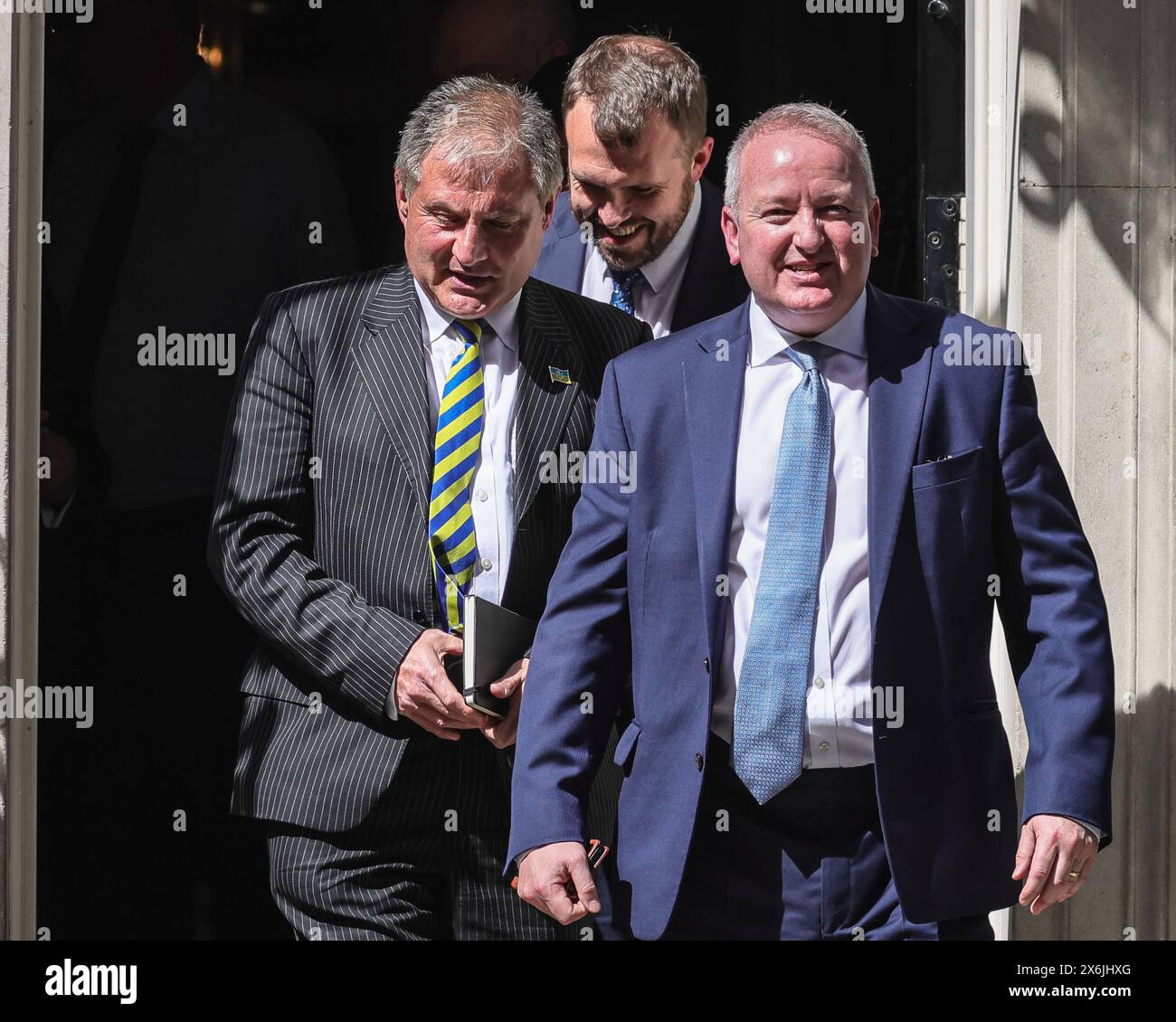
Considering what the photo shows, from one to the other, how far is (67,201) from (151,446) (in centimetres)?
76

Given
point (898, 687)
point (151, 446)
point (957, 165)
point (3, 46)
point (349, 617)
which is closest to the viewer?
point (898, 687)

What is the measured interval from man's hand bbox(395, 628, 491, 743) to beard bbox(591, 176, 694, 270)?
3.68ft

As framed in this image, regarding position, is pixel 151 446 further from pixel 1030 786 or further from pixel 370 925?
pixel 1030 786

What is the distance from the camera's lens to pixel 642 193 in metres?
4.47

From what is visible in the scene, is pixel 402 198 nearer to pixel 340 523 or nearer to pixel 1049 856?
pixel 340 523

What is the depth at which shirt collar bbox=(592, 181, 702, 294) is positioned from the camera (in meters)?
4.55

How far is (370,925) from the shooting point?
154 inches

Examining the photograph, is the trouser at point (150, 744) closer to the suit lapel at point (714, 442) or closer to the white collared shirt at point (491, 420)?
the white collared shirt at point (491, 420)

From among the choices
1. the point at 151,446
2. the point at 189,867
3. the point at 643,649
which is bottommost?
the point at 189,867

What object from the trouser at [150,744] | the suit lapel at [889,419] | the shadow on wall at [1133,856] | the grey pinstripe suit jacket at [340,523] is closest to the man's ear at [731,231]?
the suit lapel at [889,419]

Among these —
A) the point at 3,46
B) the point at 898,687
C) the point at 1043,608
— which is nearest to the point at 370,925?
the point at 898,687

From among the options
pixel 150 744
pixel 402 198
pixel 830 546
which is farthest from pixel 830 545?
pixel 150 744

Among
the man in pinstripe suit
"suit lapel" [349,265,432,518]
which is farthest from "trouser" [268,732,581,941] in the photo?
"suit lapel" [349,265,432,518]

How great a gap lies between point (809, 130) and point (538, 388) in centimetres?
83
